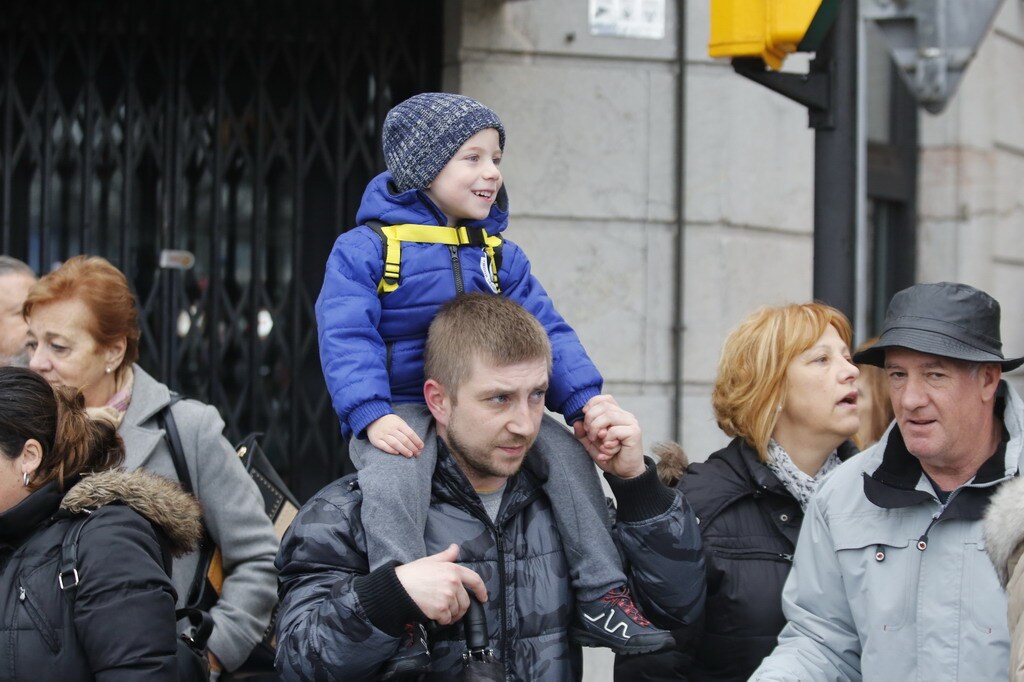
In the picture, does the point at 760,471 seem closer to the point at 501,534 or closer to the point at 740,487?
the point at 740,487

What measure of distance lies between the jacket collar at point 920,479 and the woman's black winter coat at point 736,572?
0.62 metres

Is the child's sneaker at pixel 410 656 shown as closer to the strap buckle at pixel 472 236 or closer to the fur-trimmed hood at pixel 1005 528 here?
the strap buckle at pixel 472 236

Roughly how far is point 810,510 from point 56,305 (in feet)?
7.53

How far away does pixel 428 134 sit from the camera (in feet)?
11.9

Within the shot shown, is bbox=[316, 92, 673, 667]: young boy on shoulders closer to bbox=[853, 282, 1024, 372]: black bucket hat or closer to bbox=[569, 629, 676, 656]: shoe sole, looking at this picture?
bbox=[569, 629, 676, 656]: shoe sole

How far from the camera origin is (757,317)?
4.46 metres

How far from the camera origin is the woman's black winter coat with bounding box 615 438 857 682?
4027mm

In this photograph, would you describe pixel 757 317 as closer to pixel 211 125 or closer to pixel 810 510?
pixel 810 510

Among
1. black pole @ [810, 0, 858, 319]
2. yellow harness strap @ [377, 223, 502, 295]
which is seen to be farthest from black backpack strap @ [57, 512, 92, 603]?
black pole @ [810, 0, 858, 319]

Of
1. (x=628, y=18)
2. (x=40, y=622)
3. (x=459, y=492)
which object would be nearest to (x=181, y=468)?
(x=40, y=622)

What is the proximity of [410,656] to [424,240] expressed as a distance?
1.08m

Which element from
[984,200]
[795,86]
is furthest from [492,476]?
[984,200]

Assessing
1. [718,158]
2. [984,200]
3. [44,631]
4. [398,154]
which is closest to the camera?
[44,631]

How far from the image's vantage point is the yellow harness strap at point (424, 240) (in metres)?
3.50
